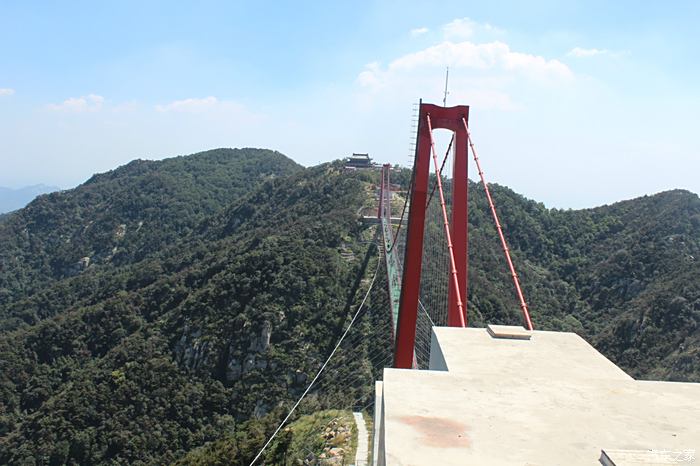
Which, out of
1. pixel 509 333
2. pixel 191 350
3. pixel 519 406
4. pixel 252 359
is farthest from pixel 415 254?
pixel 191 350

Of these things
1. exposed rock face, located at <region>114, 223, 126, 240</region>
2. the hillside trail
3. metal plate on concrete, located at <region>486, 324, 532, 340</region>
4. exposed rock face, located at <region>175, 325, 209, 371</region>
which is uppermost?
metal plate on concrete, located at <region>486, 324, 532, 340</region>

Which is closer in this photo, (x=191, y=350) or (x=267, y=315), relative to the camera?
(x=267, y=315)

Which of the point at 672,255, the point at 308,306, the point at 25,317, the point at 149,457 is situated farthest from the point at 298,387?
the point at 25,317

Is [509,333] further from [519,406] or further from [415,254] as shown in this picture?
[415,254]

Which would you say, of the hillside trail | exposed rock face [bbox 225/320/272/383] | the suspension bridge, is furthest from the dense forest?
the suspension bridge

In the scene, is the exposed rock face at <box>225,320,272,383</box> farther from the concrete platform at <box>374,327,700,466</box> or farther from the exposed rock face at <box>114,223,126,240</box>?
the exposed rock face at <box>114,223,126,240</box>
